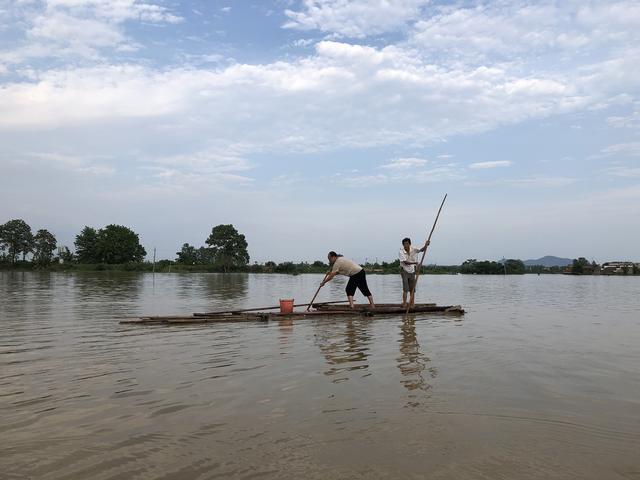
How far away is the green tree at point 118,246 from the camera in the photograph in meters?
77.2

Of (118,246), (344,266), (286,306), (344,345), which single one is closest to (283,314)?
(286,306)

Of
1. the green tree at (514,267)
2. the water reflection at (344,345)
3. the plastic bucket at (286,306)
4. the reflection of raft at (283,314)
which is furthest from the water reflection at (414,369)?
the green tree at (514,267)

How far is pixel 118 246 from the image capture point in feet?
255

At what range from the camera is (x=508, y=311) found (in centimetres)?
1264

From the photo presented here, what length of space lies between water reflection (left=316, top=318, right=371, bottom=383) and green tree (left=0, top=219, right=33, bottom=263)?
86286mm

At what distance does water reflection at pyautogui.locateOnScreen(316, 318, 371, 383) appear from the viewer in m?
5.34

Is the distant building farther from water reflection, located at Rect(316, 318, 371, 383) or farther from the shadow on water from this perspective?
water reflection, located at Rect(316, 318, 371, 383)

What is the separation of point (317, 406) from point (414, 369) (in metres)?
1.79

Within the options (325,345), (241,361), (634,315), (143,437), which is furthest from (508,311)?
(143,437)

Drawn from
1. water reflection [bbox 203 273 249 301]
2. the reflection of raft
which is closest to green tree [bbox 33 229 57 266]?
water reflection [bbox 203 273 249 301]

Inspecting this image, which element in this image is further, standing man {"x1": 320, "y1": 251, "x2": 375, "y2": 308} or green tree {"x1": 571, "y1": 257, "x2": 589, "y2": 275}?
green tree {"x1": 571, "y1": 257, "x2": 589, "y2": 275}

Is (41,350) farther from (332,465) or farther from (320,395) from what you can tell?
(332,465)

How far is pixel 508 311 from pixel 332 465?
11.2 metres

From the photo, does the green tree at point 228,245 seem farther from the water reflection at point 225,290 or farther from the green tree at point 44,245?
the water reflection at point 225,290
